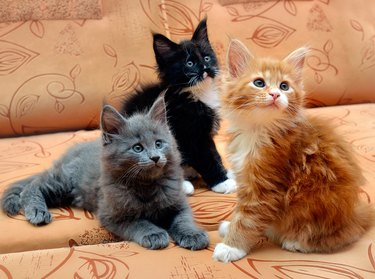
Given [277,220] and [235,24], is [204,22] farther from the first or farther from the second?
[277,220]

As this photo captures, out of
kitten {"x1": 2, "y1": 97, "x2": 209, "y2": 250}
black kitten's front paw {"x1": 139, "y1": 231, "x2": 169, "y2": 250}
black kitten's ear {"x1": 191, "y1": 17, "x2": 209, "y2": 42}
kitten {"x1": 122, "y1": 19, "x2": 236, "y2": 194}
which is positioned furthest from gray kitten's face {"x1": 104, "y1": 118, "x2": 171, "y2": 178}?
black kitten's ear {"x1": 191, "y1": 17, "x2": 209, "y2": 42}

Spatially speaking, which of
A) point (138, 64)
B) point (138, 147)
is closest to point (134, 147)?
point (138, 147)

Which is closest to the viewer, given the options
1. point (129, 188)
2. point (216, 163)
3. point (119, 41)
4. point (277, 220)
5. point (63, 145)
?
point (277, 220)

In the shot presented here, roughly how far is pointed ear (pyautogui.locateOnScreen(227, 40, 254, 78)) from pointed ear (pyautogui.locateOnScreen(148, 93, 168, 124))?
0.86 ft

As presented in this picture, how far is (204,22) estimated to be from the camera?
1.73 metres

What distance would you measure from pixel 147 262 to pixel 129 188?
0.28 m

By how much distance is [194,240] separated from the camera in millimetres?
1226

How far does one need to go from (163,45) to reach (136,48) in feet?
1.60

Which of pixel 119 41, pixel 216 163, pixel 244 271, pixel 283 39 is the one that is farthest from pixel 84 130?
pixel 244 271

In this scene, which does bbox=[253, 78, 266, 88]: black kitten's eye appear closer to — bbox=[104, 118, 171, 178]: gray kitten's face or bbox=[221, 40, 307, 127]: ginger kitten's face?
bbox=[221, 40, 307, 127]: ginger kitten's face

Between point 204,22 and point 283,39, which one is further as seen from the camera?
point 283,39

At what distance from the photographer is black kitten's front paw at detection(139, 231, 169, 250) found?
122 cm

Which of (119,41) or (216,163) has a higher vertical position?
(119,41)

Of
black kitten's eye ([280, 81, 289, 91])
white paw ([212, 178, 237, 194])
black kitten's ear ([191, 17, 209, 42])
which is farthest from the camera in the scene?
black kitten's ear ([191, 17, 209, 42])
